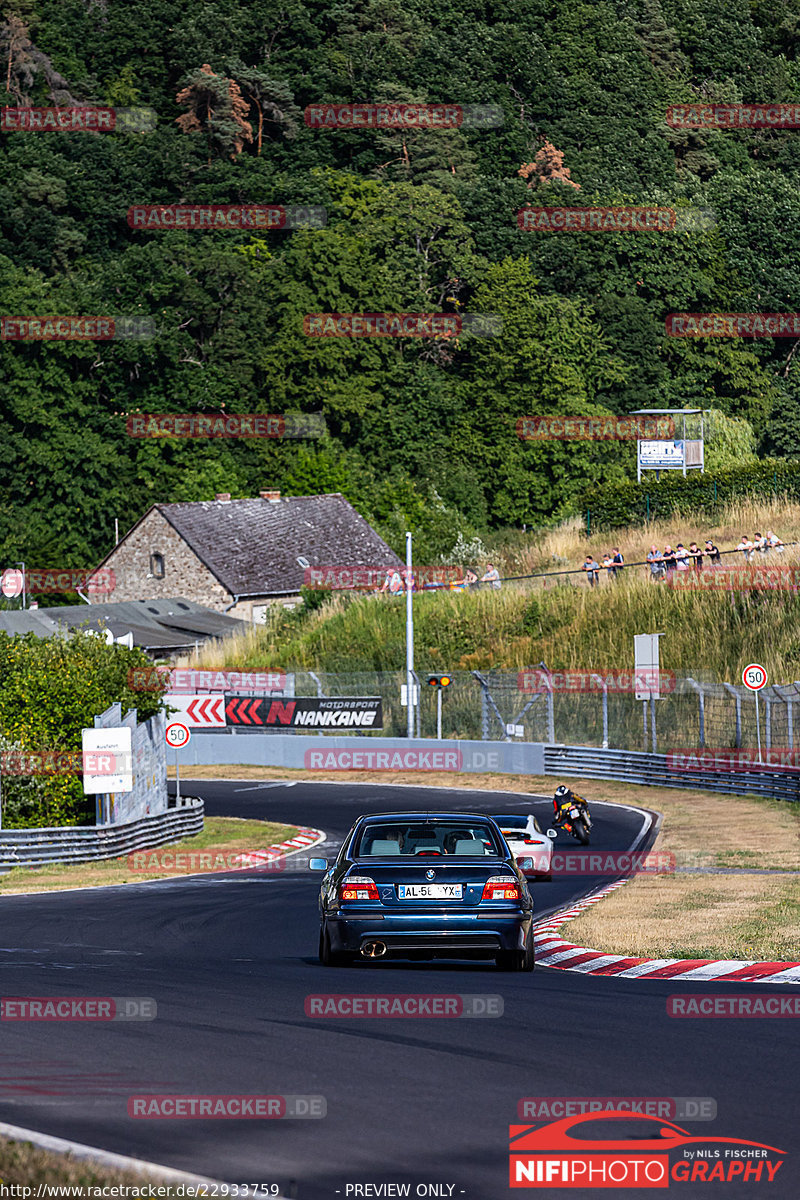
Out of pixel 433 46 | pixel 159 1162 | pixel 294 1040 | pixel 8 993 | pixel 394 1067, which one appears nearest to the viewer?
pixel 159 1162

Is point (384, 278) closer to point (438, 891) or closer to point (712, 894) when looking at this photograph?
point (712, 894)

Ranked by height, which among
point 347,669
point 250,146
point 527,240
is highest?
point 250,146

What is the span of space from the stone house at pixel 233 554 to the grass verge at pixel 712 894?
1562 inches

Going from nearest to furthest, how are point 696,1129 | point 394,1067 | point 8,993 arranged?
point 696,1129 < point 394,1067 < point 8,993

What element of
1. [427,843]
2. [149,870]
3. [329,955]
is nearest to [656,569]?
[149,870]

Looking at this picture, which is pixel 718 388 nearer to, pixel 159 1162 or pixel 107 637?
pixel 107 637

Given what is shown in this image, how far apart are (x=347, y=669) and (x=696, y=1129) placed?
165 ft

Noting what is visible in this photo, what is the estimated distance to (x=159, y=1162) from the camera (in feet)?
23.1

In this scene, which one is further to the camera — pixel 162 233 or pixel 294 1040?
pixel 162 233

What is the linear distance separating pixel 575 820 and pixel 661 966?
15.2 meters

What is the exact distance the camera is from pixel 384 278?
9331 cm

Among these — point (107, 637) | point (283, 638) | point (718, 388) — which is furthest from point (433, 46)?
point (107, 637)

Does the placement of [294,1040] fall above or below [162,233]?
below

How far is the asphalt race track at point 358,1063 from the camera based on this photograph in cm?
721
